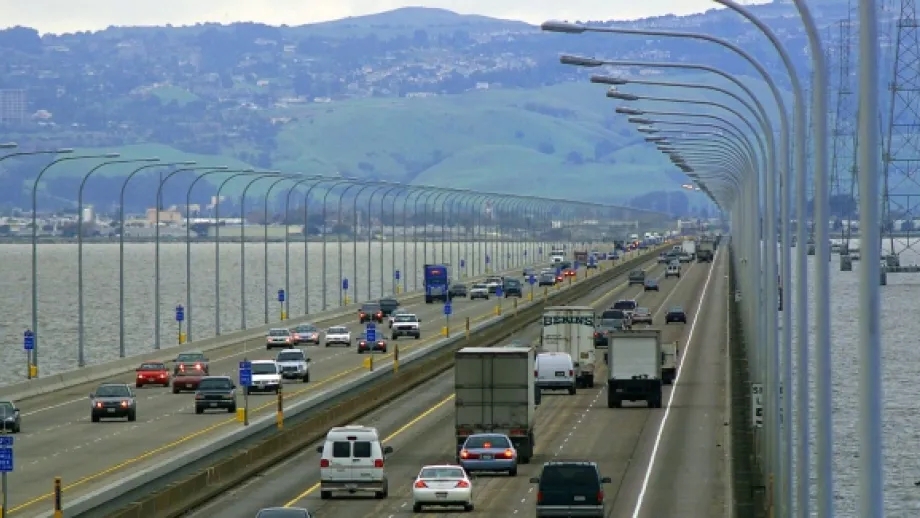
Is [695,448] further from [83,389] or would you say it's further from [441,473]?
[83,389]

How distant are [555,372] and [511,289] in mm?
77963

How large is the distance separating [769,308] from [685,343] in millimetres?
63384

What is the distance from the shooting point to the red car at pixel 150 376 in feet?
273

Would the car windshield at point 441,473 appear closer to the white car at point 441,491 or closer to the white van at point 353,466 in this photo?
the white car at point 441,491

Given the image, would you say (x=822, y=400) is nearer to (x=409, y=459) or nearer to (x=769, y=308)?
(x=769, y=308)

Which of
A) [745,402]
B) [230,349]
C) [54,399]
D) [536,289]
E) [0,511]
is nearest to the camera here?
[0,511]

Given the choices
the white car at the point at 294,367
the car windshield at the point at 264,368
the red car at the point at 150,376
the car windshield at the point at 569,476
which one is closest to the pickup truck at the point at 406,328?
the white car at the point at 294,367

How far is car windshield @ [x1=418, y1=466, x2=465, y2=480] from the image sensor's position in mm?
44250

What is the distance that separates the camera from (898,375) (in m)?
120

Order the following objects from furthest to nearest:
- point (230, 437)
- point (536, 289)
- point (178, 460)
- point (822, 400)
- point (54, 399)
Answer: point (536, 289) → point (54, 399) → point (230, 437) → point (178, 460) → point (822, 400)

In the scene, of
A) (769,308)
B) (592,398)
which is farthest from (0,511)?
(592,398)

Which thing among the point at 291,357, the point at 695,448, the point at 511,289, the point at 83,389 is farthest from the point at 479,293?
the point at 695,448

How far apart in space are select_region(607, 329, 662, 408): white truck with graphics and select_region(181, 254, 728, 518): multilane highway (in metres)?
0.54

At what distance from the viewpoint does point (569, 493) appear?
130 ft
